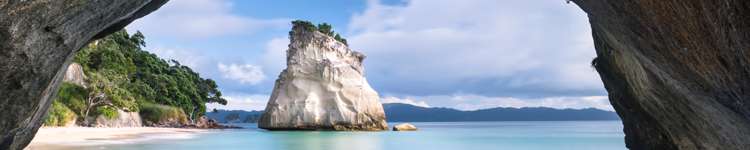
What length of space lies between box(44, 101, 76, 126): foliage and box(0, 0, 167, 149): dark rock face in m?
26.3

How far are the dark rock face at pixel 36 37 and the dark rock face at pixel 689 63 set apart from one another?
416 cm

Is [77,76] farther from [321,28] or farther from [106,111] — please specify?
[321,28]

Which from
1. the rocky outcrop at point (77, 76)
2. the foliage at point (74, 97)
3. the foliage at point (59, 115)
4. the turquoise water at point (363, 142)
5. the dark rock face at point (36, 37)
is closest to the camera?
the dark rock face at point (36, 37)

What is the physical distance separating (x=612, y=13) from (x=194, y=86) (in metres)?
51.1

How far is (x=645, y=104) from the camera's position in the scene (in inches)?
334

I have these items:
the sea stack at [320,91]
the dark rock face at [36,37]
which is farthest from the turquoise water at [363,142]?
the dark rock face at [36,37]

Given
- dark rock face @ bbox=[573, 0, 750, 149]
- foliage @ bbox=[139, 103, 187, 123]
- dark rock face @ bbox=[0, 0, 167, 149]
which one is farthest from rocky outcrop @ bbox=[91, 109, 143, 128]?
dark rock face @ bbox=[573, 0, 750, 149]

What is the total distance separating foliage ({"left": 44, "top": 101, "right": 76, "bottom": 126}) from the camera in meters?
28.6

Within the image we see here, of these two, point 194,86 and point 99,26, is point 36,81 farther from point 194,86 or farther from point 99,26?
point 194,86

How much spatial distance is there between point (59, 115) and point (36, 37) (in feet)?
97.7

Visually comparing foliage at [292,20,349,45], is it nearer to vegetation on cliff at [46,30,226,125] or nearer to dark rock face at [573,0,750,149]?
vegetation on cliff at [46,30,226,125]

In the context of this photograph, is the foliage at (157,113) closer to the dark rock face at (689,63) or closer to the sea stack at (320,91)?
the sea stack at (320,91)

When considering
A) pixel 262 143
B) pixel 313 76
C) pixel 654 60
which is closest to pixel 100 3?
pixel 654 60

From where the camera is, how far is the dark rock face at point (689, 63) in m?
3.54
